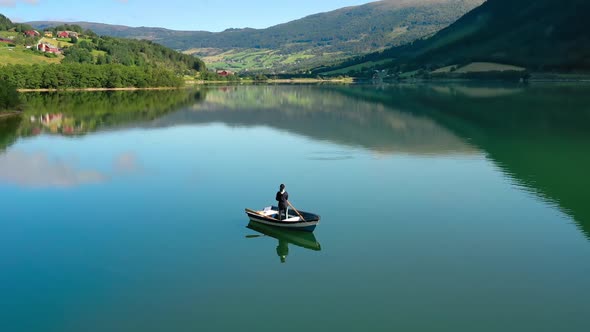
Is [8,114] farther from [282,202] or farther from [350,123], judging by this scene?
[282,202]

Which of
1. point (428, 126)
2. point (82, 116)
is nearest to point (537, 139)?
point (428, 126)

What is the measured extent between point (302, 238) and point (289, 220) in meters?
1.34

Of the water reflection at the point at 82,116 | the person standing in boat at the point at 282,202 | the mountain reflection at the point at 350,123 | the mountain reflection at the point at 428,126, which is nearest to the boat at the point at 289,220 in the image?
the person standing in boat at the point at 282,202

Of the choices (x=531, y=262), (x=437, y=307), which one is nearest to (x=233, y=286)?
(x=437, y=307)

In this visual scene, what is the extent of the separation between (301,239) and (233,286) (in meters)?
7.56

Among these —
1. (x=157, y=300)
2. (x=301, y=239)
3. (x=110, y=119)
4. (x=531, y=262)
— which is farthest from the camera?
(x=110, y=119)

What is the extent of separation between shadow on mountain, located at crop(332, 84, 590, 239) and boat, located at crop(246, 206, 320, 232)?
1638cm

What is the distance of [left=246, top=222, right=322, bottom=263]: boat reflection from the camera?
29392 mm

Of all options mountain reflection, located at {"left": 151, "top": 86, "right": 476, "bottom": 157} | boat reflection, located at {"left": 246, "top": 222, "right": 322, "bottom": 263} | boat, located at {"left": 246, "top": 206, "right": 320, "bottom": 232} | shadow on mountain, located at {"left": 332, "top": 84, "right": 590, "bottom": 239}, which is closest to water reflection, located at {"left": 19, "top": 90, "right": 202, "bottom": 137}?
mountain reflection, located at {"left": 151, "top": 86, "right": 476, "bottom": 157}

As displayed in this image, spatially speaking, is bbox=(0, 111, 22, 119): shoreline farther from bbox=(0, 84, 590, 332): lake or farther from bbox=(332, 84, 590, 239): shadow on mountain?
bbox=(332, 84, 590, 239): shadow on mountain

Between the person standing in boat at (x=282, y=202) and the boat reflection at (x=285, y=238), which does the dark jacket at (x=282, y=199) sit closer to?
the person standing in boat at (x=282, y=202)

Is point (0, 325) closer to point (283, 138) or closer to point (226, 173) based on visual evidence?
point (226, 173)

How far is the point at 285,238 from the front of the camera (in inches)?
1244

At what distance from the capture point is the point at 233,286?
2419cm
